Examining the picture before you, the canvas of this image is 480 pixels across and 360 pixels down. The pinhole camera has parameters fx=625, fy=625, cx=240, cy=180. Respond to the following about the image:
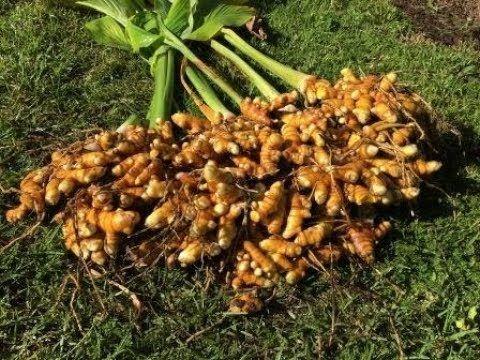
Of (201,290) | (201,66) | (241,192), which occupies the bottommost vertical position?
(201,290)

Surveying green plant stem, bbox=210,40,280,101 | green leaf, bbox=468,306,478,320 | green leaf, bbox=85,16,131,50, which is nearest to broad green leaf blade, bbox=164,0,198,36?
green plant stem, bbox=210,40,280,101

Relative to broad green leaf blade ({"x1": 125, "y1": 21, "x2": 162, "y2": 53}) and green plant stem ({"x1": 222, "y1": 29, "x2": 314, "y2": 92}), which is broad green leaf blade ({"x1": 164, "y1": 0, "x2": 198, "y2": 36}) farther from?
green plant stem ({"x1": 222, "y1": 29, "x2": 314, "y2": 92})

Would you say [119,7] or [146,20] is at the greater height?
[119,7]

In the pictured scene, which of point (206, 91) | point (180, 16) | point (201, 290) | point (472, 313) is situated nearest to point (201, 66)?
point (206, 91)

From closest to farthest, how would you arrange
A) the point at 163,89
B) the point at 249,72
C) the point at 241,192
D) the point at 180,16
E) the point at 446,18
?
the point at 241,192 < the point at 163,89 < the point at 249,72 < the point at 180,16 < the point at 446,18

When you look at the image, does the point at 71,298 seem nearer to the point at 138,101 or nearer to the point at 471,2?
the point at 138,101

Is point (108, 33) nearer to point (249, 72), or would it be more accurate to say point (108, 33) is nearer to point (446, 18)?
point (249, 72)
